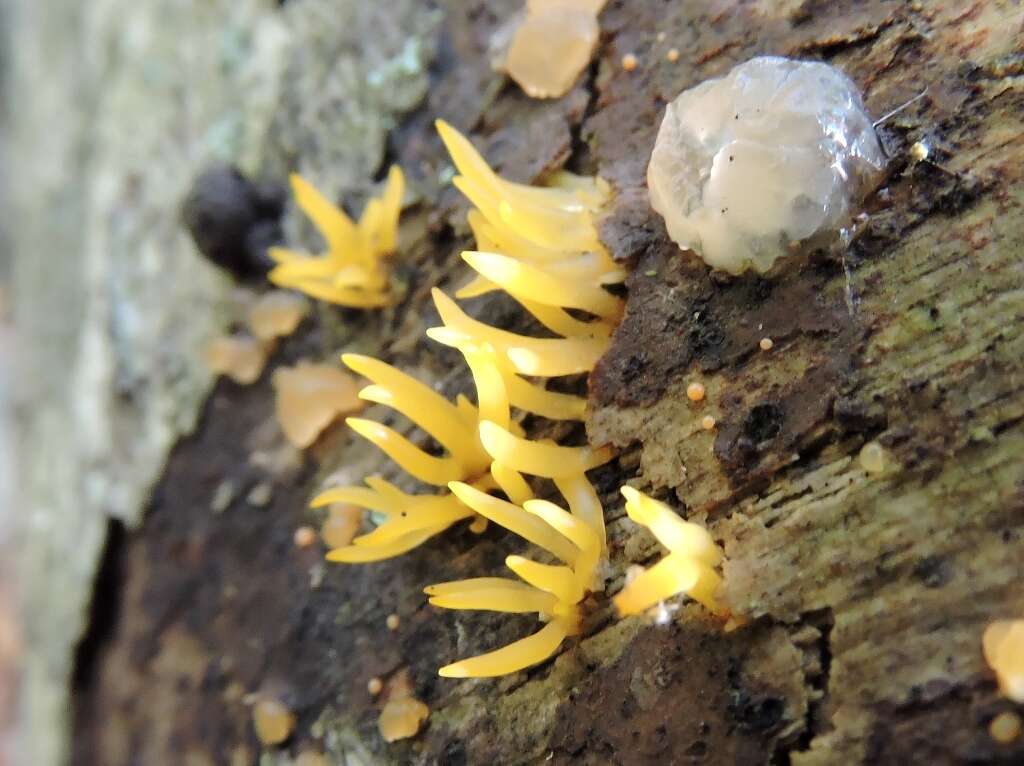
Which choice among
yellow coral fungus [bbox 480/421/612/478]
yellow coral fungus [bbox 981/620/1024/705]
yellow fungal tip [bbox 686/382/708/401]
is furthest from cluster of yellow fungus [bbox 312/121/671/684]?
yellow coral fungus [bbox 981/620/1024/705]

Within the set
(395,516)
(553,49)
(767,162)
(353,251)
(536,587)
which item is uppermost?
(553,49)

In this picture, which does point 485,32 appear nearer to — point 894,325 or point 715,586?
point 894,325

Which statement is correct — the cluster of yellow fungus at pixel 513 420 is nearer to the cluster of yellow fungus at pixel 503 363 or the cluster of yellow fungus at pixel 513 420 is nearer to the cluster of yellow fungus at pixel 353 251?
the cluster of yellow fungus at pixel 503 363

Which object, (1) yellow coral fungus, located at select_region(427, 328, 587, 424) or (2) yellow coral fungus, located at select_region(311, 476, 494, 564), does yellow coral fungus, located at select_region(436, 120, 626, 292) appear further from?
(2) yellow coral fungus, located at select_region(311, 476, 494, 564)

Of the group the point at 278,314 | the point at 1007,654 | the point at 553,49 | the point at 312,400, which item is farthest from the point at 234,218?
the point at 1007,654

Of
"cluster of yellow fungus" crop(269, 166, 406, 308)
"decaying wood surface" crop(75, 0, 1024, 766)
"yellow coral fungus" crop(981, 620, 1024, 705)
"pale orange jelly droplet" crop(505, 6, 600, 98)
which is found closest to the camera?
"yellow coral fungus" crop(981, 620, 1024, 705)

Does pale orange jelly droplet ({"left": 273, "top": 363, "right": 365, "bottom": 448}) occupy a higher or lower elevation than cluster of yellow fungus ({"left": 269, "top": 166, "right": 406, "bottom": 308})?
lower

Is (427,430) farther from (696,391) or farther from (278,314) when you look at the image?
(278,314)

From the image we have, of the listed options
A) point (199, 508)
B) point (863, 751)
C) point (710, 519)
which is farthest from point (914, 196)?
point (199, 508)
